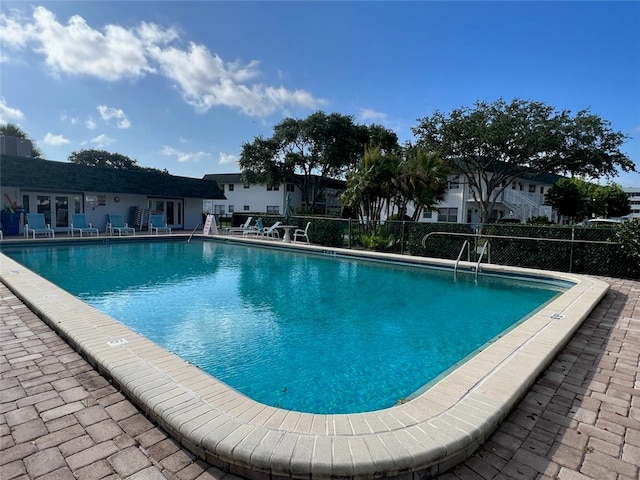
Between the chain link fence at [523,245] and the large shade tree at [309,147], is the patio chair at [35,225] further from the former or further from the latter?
the large shade tree at [309,147]

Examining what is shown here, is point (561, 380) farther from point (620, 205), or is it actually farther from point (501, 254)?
point (620, 205)

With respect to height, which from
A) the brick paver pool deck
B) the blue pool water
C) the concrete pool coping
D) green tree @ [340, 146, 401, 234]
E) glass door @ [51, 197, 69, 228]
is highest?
green tree @ [340, 146, 401, 234]

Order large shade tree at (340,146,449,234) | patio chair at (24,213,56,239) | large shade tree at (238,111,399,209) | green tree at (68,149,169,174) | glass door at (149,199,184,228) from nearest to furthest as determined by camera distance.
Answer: large shade tree at (340,146,449,234)
patio chair at (24,213,56,239)
glass door at (149,199,184,228)
large shade tree at (238,111,399,209)
green tree at (68,149,169,174)

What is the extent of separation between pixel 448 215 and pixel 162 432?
27.5 m

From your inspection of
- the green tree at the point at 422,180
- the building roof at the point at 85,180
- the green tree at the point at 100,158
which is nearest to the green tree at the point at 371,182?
the green tree at the point at 422,180

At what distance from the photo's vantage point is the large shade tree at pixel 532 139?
18.6 m

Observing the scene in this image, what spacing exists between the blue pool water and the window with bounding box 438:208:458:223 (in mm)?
16979

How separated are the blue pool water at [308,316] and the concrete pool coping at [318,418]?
895mm

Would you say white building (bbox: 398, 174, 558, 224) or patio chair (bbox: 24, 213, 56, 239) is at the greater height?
white building (bbox: 398, 174, 558, 224)

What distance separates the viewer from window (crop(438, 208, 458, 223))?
88.6 ft

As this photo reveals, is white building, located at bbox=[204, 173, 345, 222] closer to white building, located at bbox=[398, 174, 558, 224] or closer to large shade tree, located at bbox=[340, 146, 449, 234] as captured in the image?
white building, located at bbox=[398, 174, 558, 224]

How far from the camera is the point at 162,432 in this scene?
2.39 m

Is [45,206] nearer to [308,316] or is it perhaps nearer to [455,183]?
[308,316]

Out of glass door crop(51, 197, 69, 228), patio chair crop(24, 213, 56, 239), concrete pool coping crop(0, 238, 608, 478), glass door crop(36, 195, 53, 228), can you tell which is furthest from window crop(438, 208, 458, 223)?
glass door crop(36, 195, 53, 228)
